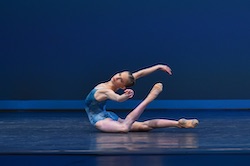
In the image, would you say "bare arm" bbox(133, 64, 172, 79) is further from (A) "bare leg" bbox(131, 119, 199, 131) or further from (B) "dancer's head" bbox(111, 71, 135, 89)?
(A) "bare leg" bbox(131, 119, 199, 131)

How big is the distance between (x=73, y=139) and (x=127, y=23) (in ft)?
11.5

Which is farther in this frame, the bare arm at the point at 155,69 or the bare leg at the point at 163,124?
the bare arm at the point at 155,69

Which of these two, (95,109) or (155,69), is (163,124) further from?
(95,109)

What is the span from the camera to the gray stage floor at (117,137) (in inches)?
161

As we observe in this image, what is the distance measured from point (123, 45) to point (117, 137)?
3313 mm

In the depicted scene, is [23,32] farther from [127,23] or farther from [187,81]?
[187,81]

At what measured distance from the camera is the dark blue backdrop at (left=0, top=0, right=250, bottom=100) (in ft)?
26.3

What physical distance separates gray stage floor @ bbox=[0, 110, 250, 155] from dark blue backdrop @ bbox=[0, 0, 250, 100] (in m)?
1.09

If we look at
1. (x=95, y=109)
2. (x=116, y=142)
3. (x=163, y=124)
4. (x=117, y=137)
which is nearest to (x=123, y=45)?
(x=95, y=109)

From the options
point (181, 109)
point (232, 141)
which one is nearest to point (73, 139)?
point (232, 141)

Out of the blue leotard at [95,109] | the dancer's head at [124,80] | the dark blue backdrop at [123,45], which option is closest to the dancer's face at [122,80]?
the dancer's head at [124,80]

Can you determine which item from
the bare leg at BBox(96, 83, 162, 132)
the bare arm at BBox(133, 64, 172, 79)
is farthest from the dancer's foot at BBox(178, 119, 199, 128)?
the bare arm at BBox(133, 64, 172, 79)

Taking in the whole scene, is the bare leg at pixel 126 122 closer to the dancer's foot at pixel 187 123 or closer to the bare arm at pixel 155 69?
the bare arm at pixel 155 69

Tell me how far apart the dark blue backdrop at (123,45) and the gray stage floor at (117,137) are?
1092mm
